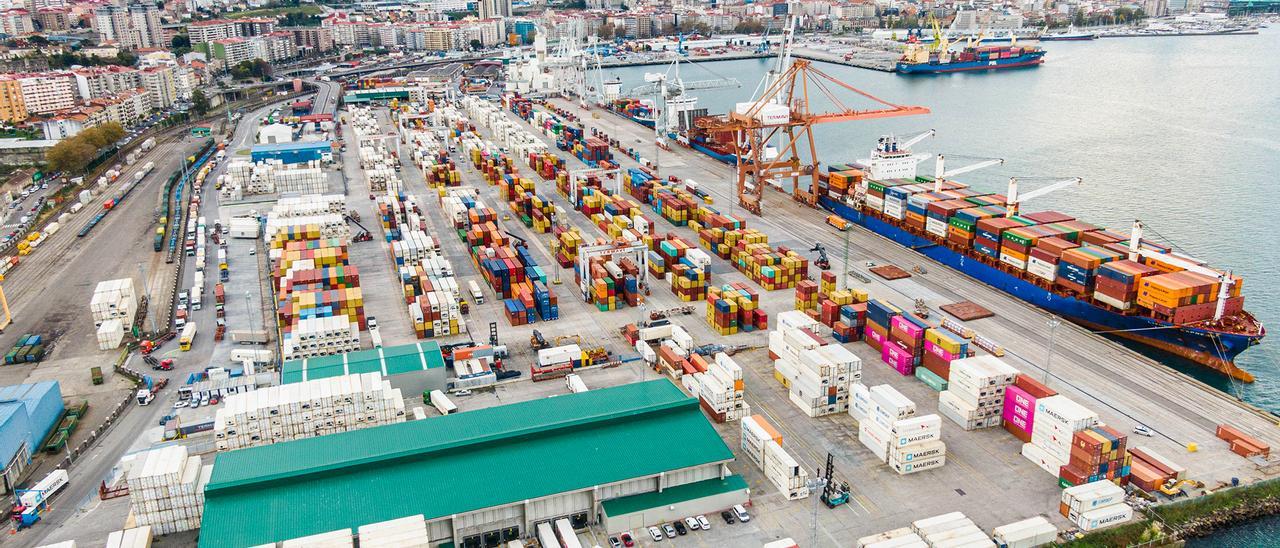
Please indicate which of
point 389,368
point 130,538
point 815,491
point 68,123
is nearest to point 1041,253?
point 815,491

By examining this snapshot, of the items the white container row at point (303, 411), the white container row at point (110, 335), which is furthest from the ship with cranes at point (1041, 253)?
the white container row at point (110, 335)

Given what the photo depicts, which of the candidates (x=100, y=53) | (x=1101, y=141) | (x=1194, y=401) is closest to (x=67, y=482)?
(x=1194, y=401)

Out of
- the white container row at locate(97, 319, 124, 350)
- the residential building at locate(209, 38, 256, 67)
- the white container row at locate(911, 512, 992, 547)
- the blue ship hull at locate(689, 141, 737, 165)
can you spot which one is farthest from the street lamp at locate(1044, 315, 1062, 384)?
the residential building at locate(209, 38, 256, 67)

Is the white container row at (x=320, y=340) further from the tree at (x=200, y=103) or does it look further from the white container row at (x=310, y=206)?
the tree at (x=200, y=103)

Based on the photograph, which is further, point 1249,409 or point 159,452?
point 1249,409

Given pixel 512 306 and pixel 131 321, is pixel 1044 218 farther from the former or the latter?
pixel 131 321

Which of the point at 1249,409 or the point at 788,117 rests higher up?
the point at 788,117

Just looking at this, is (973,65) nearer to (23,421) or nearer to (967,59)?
(967,59)
